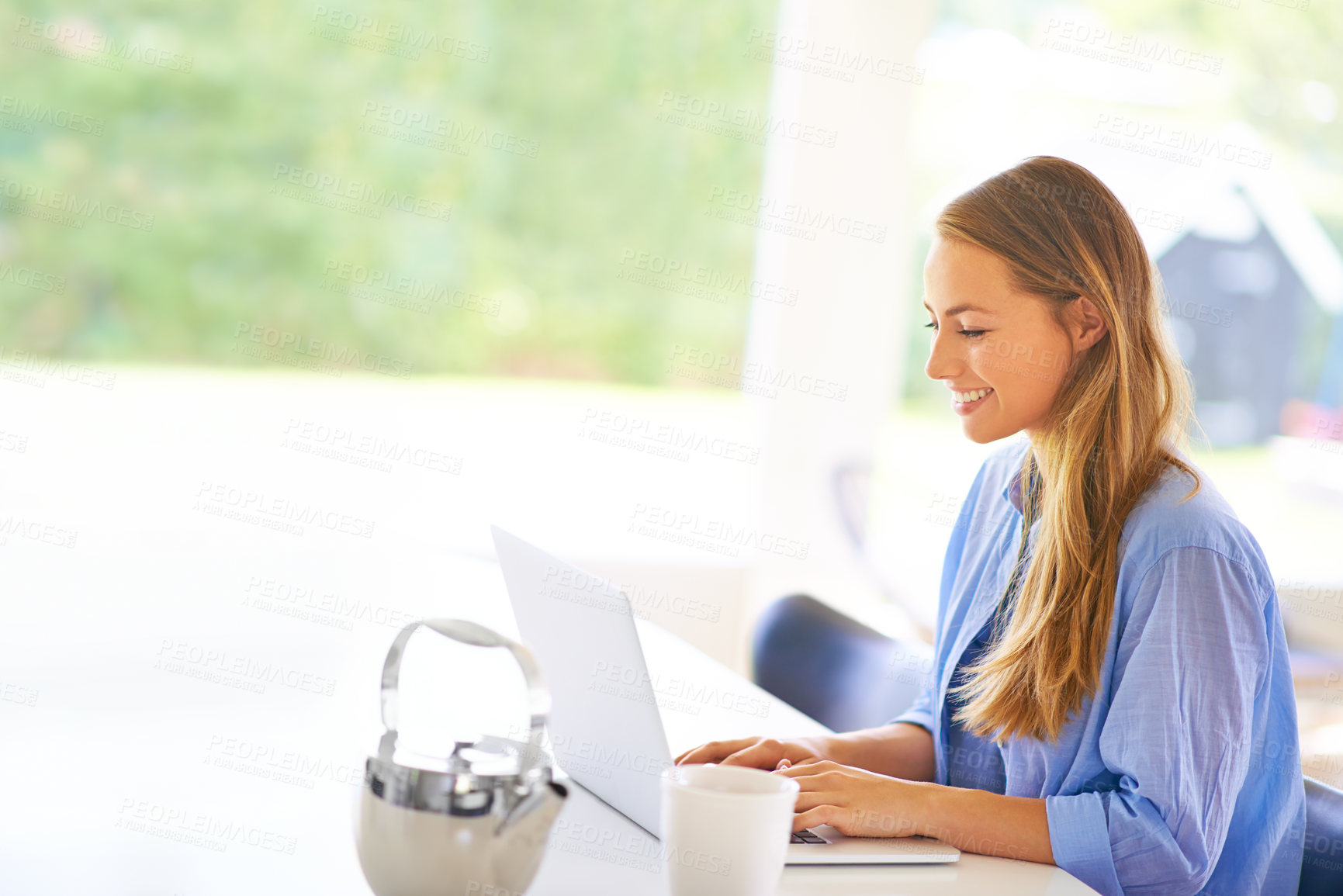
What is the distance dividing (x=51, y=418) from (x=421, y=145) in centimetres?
208

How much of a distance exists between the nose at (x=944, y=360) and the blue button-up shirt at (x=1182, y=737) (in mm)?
245

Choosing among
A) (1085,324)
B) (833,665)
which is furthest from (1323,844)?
(833,665)

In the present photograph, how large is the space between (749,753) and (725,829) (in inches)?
14.3

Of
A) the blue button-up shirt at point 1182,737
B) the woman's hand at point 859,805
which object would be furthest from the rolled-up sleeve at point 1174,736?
the woman's hand at point 859,805

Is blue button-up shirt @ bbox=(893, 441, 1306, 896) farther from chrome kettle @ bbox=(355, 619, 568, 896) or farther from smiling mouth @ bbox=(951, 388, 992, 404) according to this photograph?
chrome kettle @ bbox=(355, 619, 568, 896)

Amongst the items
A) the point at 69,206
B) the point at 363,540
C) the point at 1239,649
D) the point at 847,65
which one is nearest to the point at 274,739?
the point at 1239,649

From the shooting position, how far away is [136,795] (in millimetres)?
1049

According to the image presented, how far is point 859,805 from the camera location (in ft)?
3.40

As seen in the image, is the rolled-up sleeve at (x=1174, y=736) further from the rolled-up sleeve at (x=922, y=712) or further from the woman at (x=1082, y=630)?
the rolled-up sleeve at (x=922, y=712)

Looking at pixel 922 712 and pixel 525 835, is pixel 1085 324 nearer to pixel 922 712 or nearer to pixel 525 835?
pixel 922 712

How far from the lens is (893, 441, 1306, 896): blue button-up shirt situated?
1.04 m

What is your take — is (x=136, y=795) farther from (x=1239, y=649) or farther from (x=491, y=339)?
(x=491, y=339)

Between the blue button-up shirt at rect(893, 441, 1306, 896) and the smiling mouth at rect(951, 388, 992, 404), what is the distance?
0.21m

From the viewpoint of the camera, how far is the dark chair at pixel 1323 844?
42.6 inches
